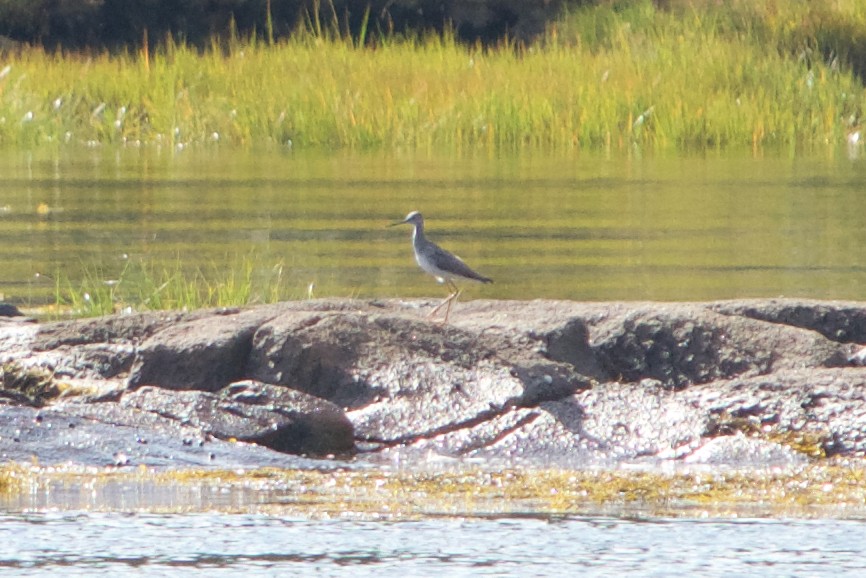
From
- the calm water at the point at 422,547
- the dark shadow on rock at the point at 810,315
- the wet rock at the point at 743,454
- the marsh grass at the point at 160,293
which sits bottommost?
the wet rock at the point at 743,454

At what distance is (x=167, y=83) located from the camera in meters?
24.4

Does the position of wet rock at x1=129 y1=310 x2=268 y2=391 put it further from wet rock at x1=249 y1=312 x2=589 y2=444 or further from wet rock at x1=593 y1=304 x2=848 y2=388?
wet rock at x1=593 y1=304 x2=848 y2=388

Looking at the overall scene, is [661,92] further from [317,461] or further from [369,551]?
[369,551]

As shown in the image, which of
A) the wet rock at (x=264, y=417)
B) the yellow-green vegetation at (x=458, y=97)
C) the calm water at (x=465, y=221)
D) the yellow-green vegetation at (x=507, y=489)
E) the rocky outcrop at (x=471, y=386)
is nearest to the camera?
the yellow-green vegetation at (x=507, y=489)

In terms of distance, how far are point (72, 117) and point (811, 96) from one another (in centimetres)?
848

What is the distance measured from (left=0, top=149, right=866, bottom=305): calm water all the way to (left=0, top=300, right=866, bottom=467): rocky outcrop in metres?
2.68

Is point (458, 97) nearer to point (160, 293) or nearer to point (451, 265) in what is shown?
point (160, 293)

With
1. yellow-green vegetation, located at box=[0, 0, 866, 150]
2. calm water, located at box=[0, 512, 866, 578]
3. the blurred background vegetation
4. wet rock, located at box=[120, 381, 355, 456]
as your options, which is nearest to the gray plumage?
wet rock, located at box=[120, 381, 355, 456]

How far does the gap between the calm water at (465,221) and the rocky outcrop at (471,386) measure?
8.80 ft

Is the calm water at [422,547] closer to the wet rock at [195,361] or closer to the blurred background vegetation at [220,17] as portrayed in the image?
the wet rock at [195,361]

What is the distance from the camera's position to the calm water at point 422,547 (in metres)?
5.41

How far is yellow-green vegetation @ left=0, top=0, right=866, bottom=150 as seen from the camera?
2211cm

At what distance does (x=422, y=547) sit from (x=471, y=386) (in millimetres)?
1946

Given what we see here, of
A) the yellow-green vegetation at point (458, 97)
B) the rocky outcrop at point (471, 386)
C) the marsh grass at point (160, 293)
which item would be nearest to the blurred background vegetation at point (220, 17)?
the yellow-green vegetation at point (458, 97)
